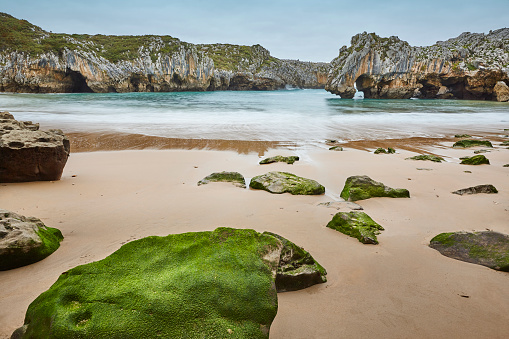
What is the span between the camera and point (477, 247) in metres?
2.93

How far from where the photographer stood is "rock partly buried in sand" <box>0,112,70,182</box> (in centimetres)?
488

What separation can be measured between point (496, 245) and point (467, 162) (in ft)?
18.5

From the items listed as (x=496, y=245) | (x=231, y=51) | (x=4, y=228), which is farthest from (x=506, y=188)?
(x=231, y=51)

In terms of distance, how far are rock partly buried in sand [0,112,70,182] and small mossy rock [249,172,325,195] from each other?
3.63 metres

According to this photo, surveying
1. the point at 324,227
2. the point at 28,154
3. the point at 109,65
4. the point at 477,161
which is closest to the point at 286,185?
the point at 324,227

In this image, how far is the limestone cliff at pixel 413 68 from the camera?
44.5m

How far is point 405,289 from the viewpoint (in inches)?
94.5

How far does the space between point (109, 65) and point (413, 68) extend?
56.2m

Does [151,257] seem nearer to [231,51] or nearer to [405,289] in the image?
[405,289]

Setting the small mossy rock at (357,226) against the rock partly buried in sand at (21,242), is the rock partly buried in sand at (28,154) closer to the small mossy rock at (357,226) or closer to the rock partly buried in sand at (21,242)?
the rock partly buried in sand at (21,242)

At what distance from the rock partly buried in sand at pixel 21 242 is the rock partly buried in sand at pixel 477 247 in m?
3.94

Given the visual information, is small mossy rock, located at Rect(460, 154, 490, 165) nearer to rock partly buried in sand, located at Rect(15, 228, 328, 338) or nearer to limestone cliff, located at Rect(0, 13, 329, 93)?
rock partly buried in sand, located at Rect(15, 228, 328, 338)

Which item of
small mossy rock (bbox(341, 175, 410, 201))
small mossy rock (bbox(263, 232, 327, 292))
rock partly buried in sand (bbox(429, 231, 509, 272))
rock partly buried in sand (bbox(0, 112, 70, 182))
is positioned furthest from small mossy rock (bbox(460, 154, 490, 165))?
rock partly buried in sand (bbox(0, 112, 70, 182))

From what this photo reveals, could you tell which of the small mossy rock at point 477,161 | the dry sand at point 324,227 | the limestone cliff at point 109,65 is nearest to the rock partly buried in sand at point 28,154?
the dry sand at point 324,227
